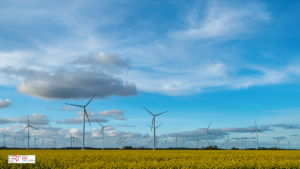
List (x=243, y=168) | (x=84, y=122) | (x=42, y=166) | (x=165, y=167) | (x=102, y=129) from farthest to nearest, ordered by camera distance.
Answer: (x=102, y=129) → (x=84, y=122) → (x=42, y=166) → (x=243, y=168) → (x=165, y=167)

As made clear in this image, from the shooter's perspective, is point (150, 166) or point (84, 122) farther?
point (84, 122)

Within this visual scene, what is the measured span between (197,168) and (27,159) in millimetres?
20739

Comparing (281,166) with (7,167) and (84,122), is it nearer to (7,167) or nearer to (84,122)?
(7,167)

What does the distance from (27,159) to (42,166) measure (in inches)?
134

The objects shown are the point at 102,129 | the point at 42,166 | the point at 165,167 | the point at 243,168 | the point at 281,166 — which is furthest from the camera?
the point at 102,129

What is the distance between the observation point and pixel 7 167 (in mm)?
29750

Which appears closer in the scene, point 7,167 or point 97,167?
point 97,167

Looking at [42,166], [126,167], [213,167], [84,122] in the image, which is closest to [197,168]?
[213,167]

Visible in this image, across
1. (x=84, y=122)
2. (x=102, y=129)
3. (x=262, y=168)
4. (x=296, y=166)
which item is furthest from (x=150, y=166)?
(x=102, y=129)

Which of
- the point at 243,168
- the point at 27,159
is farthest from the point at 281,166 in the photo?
the point at 27,159

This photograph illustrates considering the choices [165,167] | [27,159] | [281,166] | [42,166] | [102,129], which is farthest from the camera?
[102,129]

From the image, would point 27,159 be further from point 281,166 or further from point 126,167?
point 281,166

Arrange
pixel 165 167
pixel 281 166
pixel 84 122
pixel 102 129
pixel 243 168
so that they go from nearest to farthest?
pixel 165 167, pixel 243 168, pixel 281 166, pixel 84 122, pixel 102 129

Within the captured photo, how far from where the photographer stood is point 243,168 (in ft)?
81.8
